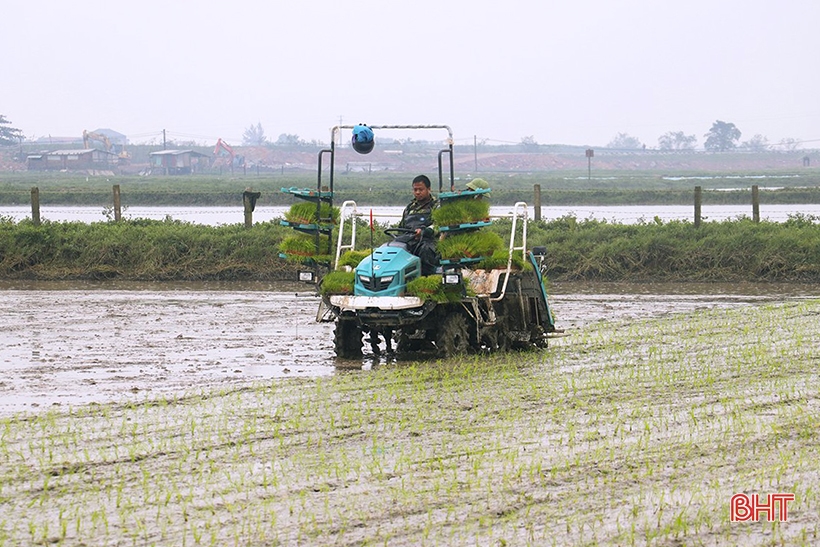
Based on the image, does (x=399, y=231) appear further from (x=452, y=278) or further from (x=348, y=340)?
(x=348, y=340)

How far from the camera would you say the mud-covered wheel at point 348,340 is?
13375 mm

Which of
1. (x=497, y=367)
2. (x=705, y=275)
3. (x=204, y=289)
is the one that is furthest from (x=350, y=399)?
(x=705, y=275)

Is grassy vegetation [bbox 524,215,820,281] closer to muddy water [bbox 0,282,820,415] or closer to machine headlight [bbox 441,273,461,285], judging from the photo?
muddy water [bbox 0,282,820,415]

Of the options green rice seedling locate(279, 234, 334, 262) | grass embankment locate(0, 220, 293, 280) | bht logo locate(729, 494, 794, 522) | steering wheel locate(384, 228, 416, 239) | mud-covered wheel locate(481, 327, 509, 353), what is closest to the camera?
bht logo locate(729, 494, 794, 522)

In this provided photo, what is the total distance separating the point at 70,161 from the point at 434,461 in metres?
109

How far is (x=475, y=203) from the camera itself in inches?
497

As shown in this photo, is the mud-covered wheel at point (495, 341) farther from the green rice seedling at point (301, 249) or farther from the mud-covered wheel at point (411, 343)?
the green rice seedling at point (301, 249)

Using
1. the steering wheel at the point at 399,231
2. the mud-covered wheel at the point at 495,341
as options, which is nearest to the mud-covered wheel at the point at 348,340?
the steering wheel at the point at 399,231

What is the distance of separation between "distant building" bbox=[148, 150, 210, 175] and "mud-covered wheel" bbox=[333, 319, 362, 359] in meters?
96.7

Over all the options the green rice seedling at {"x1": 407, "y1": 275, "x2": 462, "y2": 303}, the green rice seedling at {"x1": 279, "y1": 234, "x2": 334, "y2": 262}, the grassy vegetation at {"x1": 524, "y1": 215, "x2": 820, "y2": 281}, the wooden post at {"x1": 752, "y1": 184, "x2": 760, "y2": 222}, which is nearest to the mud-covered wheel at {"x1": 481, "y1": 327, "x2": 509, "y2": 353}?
the green rice seedling at {"x1": 407, "y1": 275, "x2": 462, "y2": 303}

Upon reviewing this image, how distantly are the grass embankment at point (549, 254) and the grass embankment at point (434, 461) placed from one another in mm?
10564

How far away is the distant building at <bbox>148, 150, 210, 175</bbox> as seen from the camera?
110 metres

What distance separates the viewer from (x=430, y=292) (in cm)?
1266

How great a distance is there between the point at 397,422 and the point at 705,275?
14.0 m
